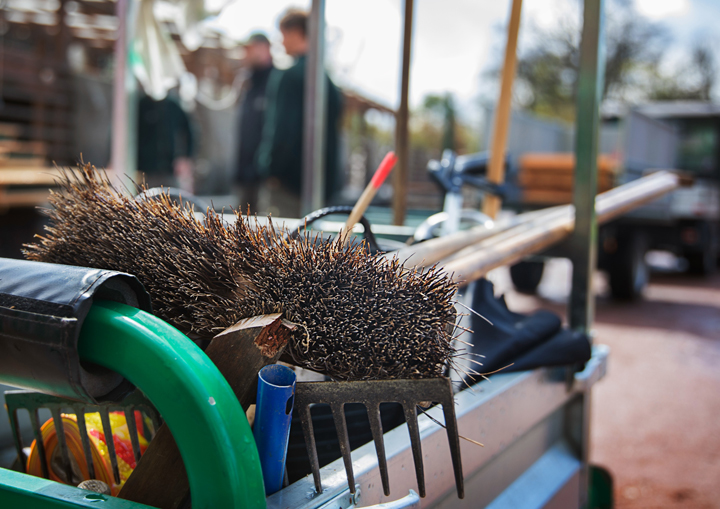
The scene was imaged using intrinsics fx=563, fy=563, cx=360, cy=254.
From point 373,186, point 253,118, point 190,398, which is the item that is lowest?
point 190,398

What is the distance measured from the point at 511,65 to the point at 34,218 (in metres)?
4.74

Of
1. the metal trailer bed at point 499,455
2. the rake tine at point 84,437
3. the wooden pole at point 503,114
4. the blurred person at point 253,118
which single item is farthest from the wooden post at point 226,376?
the blurred person at point 253,118

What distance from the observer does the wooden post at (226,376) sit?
733 millimetres

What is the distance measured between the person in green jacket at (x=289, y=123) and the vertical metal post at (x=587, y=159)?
2.21 m

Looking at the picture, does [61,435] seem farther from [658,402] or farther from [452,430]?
[658,402]

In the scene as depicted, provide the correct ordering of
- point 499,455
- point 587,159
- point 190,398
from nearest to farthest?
point 190,398 < point 499,455 < point 587,159

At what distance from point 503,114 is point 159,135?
162 inches

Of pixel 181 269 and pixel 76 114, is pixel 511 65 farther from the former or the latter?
pixel 76 114

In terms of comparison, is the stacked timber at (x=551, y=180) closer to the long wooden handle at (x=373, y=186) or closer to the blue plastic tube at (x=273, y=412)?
the long wooden handle at (x=373, y=186)

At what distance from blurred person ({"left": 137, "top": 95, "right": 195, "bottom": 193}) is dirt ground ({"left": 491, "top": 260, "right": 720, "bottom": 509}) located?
10.8 ft

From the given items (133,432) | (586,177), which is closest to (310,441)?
(133,432)

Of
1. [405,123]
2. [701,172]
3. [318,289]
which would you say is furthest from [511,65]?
[701,172]

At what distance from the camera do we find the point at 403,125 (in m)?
2.61

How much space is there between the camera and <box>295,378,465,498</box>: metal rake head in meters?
0.73
